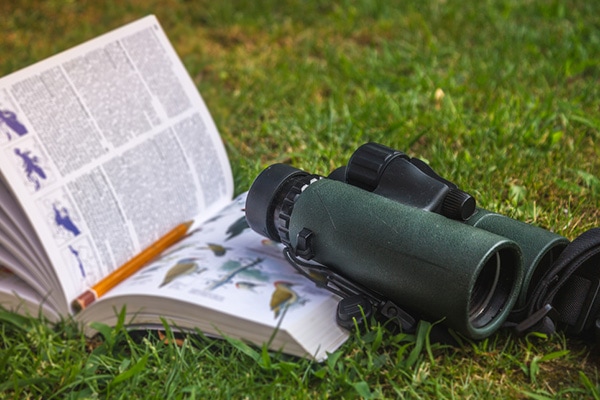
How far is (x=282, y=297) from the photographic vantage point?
1.63 m

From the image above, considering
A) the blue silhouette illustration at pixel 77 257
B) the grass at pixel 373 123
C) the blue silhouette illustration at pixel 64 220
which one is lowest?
the grass at pixel 373 123

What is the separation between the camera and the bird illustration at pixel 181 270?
1726mm

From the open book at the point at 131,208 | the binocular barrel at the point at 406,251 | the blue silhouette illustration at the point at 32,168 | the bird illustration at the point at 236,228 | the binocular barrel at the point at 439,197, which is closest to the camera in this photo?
the binocular barrel at the point at 406,251

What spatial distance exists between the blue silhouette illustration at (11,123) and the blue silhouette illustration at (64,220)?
18 centimetres

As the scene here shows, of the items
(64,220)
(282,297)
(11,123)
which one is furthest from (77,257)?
(282,297)

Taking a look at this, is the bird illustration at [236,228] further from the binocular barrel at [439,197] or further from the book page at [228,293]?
the binocular barrel at [439,197]

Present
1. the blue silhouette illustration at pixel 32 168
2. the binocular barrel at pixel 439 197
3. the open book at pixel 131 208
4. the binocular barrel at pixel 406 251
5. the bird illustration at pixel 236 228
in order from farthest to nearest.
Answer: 1. the bird illustration at pixel 236 228
2. the blue silhouette illustration at pixel 32 168
3. the open book at pixel 131 208
4. the binocular barrel at pixel 439 197
5. the binocular barrel at pixel 406 251

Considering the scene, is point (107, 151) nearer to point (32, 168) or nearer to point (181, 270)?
point (32, 168)

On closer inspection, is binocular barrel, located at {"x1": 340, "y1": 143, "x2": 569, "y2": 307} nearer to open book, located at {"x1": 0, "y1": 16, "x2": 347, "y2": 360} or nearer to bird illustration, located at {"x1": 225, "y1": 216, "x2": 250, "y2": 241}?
open book, located at {"x1": 0, "y1": 16, "x2": 347, "y2": 360}

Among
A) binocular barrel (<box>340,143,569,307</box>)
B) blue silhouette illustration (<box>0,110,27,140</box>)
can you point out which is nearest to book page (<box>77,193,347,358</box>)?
binocular barrel (<box>340,143,569,307</box>)

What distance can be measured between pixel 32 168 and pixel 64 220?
13cm

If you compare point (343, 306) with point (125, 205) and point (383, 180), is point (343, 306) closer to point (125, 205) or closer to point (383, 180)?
point (383, 180)

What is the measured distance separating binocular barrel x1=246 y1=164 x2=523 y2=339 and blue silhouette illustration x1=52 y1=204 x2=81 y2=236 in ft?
1.50

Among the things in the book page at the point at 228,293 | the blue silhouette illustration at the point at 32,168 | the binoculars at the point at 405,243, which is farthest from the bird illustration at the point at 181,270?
the blue silhouette illustration at the point at 32,168
